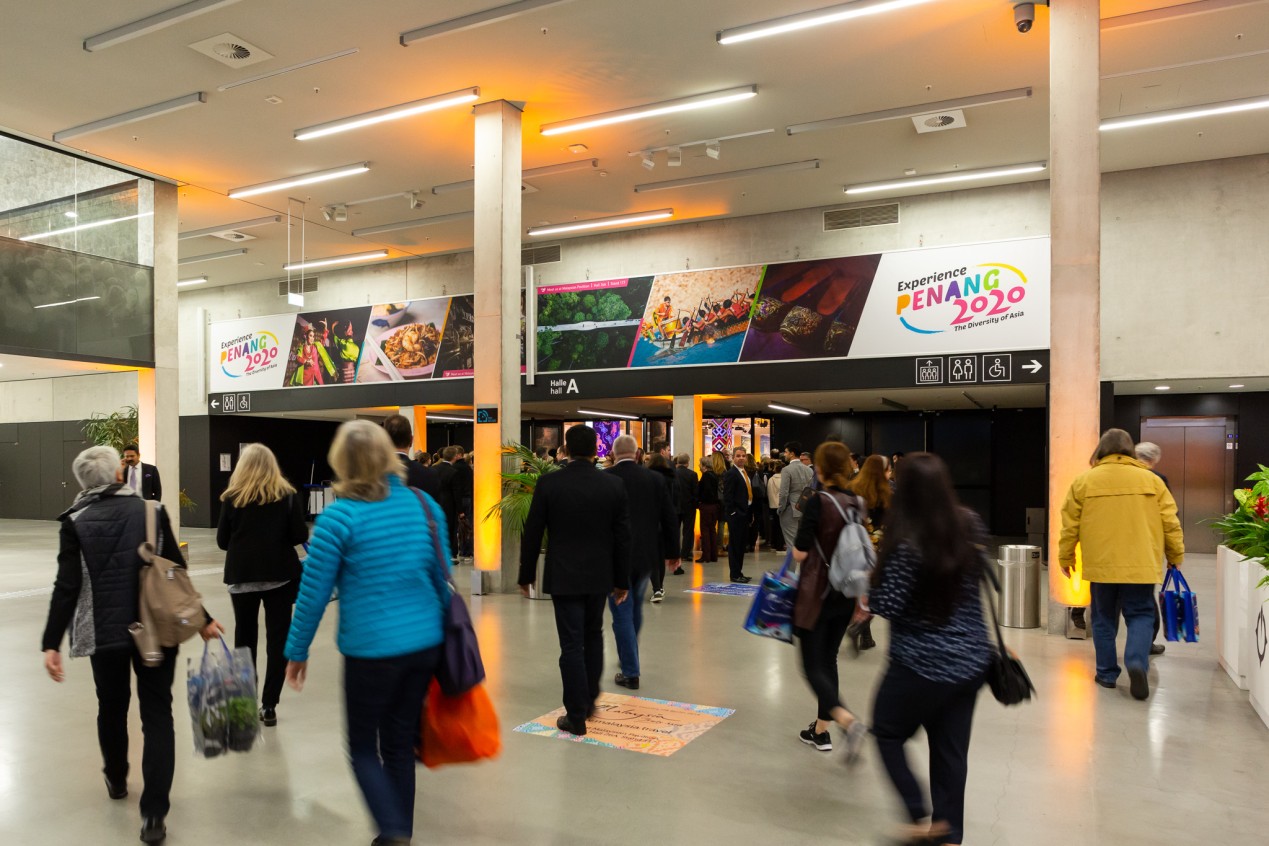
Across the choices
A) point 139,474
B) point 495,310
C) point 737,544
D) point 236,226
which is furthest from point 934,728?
point 236,226

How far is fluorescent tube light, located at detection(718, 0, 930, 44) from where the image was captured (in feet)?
24.9

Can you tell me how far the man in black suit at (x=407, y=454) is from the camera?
4574 mm

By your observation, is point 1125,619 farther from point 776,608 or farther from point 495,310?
point 495,310

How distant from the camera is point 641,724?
4.76m

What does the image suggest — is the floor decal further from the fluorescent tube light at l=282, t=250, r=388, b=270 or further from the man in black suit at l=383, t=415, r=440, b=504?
the fluorescent tube light at l=282, t=250, r=388, b=270

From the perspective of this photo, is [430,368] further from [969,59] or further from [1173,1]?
[1173,1]

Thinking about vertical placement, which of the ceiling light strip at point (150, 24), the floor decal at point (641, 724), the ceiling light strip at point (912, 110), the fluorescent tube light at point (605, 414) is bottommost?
the floor decal at point (641, 724)

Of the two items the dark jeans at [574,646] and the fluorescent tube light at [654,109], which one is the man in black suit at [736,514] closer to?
the fluorescent tube light at [654,109]

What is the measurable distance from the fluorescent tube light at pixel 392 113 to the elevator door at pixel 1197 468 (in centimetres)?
1106

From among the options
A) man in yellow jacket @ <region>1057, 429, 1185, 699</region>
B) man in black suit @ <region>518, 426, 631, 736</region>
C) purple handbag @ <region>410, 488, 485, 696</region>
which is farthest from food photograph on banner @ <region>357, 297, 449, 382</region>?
purple handbag @ <region>410, 488, 485, 696</region>

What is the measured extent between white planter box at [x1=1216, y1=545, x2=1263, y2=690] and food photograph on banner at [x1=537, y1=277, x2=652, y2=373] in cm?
920

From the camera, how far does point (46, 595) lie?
31.9ft

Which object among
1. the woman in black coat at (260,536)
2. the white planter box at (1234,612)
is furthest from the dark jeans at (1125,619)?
the woman in black coat at (260,536)

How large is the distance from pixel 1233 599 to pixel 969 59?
5.64 meters
